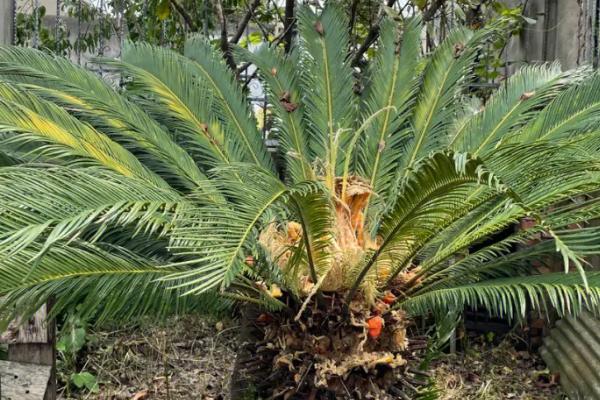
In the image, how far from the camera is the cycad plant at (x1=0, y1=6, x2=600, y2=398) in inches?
98.5

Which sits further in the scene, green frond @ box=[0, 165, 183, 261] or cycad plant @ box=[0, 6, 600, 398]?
cycad plant @ box=[0, 6, 600, 398]

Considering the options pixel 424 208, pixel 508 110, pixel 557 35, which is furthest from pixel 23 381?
pixel 557 35

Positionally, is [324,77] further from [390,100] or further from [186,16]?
[186,16]

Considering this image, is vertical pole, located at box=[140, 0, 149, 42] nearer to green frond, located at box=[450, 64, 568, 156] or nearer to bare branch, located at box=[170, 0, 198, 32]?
bare branch, located at box=[170, 0, 198, 32]

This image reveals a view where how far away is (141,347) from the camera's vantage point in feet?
18.4

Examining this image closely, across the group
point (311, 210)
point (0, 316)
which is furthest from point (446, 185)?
point (0, 316)

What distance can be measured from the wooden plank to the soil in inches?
45.0

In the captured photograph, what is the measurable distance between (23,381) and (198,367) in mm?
1943

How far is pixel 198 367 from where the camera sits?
219 inches

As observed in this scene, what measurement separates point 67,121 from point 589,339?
12.0 ft

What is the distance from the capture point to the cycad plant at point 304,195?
2502mm

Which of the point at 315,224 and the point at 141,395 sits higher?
the point at 315,224

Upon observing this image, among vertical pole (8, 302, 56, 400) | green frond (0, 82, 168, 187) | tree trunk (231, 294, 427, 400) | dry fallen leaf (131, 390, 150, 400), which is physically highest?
green frond (0, 82, 168, 187)

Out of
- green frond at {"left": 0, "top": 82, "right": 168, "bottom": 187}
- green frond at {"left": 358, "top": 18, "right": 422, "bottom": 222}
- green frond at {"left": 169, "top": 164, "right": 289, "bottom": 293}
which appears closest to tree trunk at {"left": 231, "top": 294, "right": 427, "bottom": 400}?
green frond at {"left": 169, "top": 164, "right": 289, "bottom": 293}
